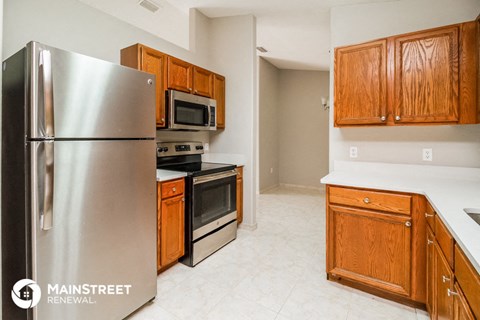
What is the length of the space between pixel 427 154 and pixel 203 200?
208cm

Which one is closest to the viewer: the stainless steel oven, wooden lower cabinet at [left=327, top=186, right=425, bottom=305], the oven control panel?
wooden lower cabinet at [left=327, top=186, right=425, bottom=305]

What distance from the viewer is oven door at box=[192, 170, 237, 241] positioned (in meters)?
2.46

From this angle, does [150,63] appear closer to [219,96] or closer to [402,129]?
[219,96]

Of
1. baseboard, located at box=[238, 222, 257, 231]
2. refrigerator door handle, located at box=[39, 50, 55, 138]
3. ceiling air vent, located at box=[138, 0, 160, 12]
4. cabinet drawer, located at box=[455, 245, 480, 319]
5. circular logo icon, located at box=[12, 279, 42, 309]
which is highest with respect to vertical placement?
ceiling air vent, located at box=[138, 0, 160, 12]

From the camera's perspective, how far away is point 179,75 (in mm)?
2682

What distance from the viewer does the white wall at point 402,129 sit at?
2.17 metres

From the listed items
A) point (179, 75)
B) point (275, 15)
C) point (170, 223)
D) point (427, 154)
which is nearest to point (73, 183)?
point (170, 223)

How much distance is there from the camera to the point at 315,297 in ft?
6.48

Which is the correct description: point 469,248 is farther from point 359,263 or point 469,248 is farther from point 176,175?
point 176,175

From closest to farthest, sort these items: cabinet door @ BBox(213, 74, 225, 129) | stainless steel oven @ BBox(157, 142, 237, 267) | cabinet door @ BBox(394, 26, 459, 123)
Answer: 1. cabinet door @ BBox(394, 26, 459, 123)
2. stainless steel oven @ BBox(157, 142, 237, 267)
3. cabinet door @ BBox(213, 74, 225, 129)

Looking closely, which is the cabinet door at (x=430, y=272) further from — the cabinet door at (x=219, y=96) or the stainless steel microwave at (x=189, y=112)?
the cabinet door at (x=219, y=96)

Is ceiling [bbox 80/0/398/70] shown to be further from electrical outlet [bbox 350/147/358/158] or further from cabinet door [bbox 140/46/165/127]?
electrical outlet [bbox 350/147/358/158]

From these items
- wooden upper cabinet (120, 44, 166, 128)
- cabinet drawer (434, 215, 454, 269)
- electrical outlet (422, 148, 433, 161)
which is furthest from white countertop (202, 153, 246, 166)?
cabinet drawer (434, 215, 454, 269)

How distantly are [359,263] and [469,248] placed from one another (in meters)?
1.20
